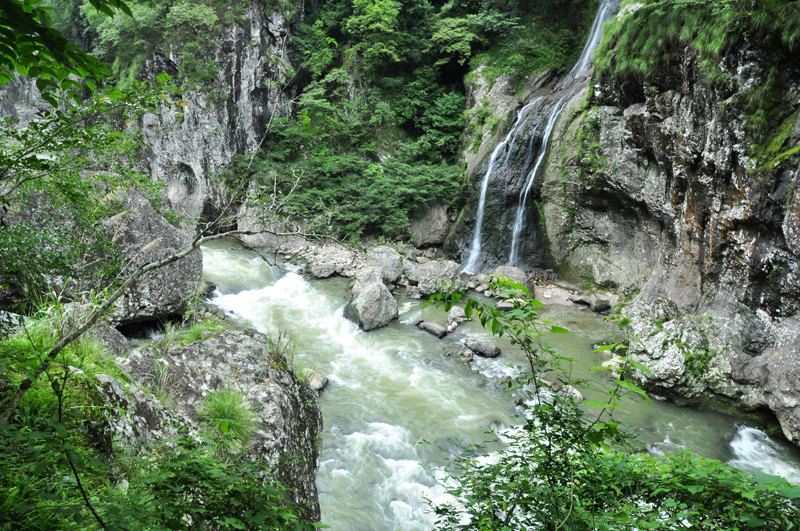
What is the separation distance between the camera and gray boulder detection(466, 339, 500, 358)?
9.12 m

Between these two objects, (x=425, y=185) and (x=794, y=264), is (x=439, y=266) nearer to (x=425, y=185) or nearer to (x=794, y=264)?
(x=425, y=185)

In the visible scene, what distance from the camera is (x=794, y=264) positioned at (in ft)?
23.1

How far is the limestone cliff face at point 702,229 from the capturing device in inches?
283

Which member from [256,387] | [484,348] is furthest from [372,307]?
[256,387]

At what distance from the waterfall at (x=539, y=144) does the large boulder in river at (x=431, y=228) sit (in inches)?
49.9

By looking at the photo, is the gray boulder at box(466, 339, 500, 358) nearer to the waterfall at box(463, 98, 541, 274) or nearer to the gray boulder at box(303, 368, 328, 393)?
the gray boulder at box(303, 368, 328, 393)

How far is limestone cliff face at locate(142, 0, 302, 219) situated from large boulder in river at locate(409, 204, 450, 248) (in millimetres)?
6926

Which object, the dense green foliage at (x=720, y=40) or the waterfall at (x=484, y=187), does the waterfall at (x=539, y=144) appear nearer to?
the waterfall at (x=484, y=187)

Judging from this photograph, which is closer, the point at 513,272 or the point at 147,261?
the point at 147,261

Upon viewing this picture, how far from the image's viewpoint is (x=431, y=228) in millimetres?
15508

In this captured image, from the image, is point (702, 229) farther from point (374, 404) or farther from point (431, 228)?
point (431, 228)

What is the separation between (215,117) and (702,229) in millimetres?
15750

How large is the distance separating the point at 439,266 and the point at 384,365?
520 centimetres

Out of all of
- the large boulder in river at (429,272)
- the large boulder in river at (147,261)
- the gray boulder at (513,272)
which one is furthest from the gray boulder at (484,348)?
the large boulder in river at (147,261)
